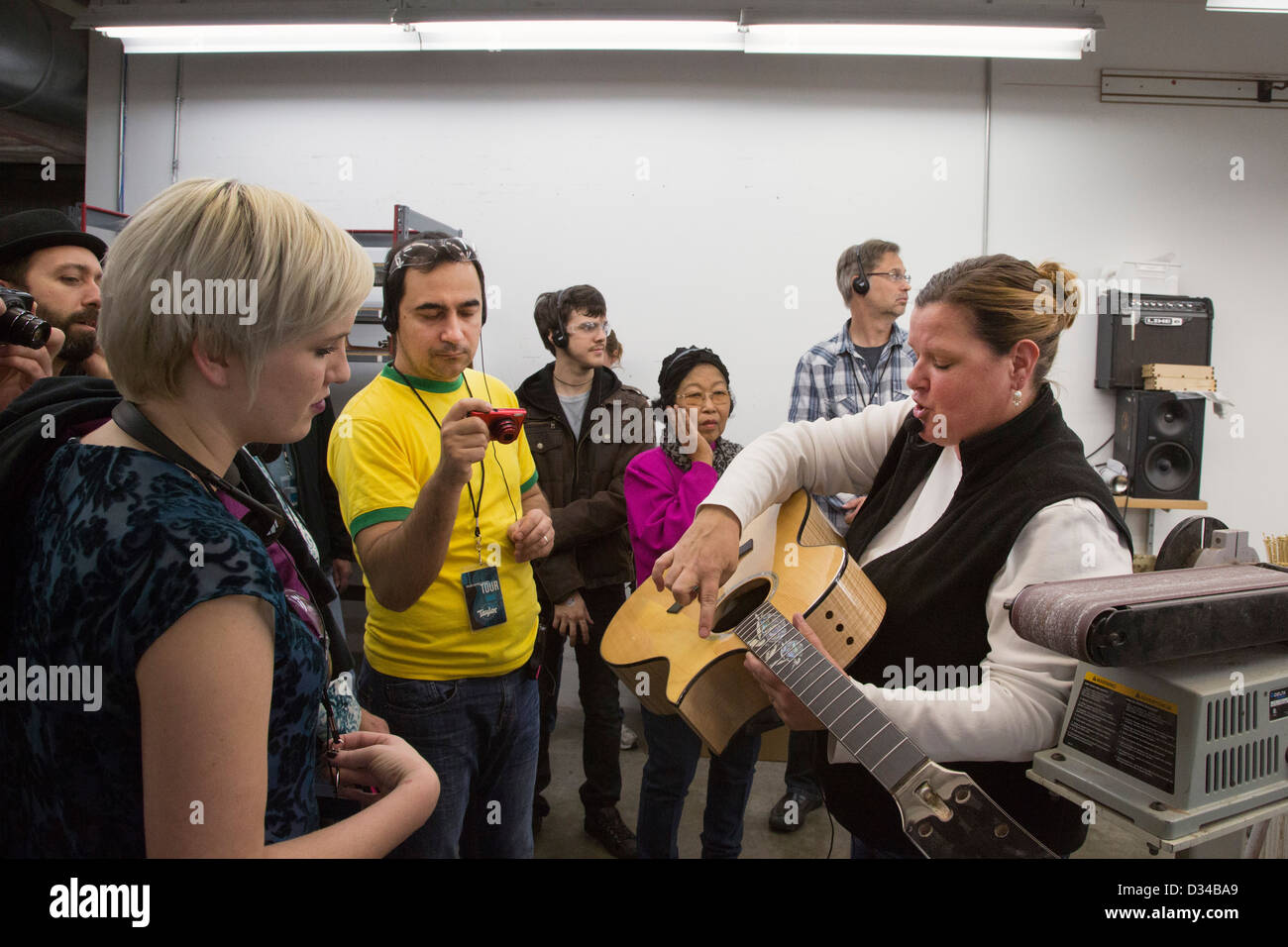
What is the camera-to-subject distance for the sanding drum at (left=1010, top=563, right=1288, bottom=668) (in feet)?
2.75

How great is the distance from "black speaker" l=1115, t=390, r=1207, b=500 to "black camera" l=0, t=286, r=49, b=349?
14.8 feet

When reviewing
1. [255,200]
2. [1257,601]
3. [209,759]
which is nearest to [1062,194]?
[1257,601]

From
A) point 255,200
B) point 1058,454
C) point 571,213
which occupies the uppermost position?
point 571,213

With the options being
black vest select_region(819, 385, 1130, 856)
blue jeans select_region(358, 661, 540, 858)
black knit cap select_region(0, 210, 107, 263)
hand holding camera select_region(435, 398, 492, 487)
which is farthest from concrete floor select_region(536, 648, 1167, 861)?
black knit cap select_region(0, 210, 107, 263)

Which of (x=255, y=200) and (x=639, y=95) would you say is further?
(x=639, y=95)

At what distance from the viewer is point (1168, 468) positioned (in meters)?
4.04

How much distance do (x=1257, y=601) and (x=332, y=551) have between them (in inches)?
125

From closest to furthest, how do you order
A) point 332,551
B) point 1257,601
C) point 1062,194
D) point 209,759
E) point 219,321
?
point 209,759
point 219,321
point 1257,601
point 332,551
point 1062,194

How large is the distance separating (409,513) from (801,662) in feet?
2.53

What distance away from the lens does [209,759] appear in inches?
27.5

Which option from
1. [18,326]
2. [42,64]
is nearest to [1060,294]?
[18,326]

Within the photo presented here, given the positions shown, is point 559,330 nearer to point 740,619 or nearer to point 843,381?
point 843,381

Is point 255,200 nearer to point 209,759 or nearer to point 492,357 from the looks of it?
point 209,759

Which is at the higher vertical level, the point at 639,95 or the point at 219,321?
the point at 639,95
